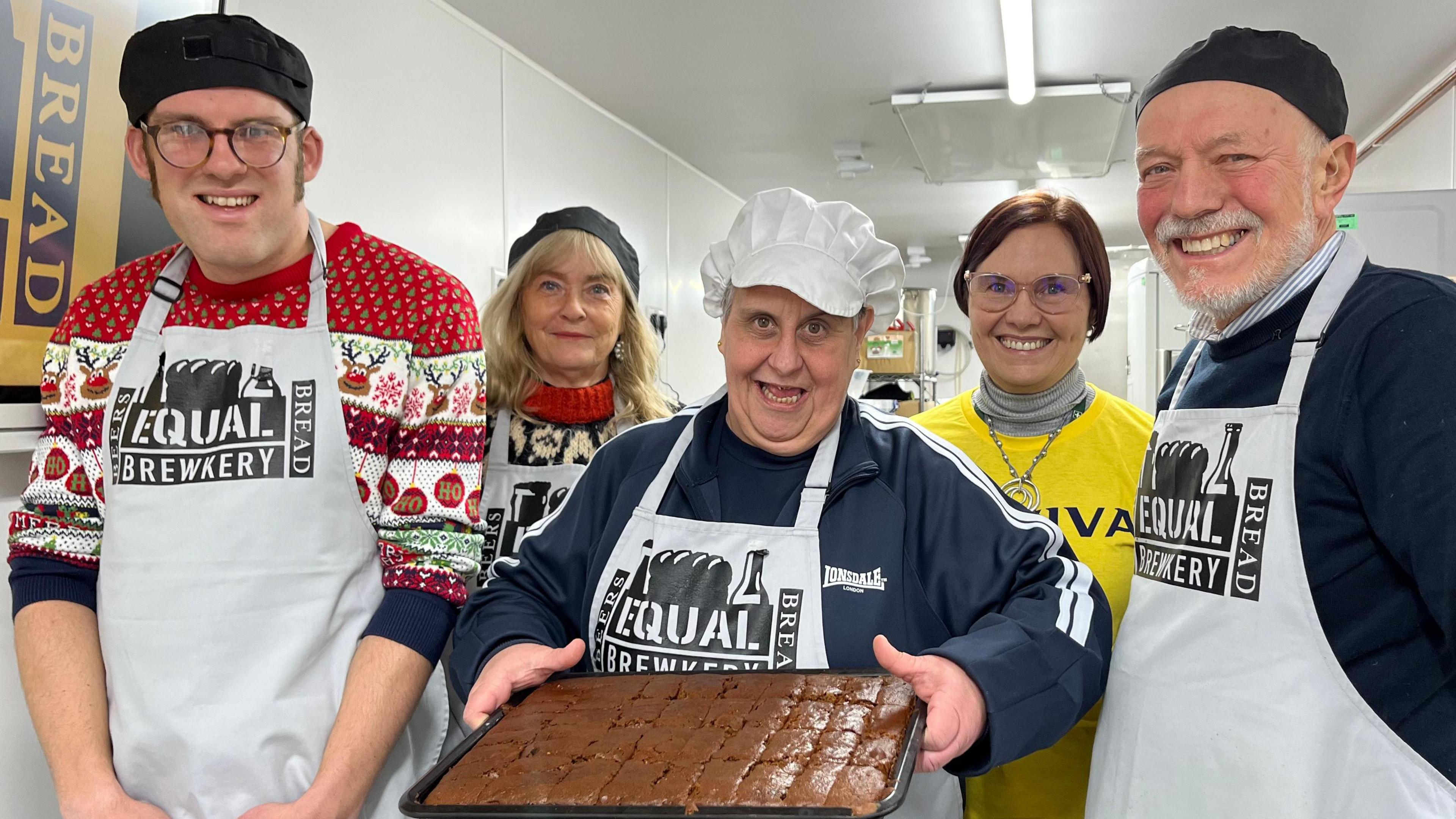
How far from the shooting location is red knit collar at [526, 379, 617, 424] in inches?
89.1

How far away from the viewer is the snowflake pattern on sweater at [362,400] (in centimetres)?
154

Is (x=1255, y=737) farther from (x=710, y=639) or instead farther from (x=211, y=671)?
(x=211, y=671)

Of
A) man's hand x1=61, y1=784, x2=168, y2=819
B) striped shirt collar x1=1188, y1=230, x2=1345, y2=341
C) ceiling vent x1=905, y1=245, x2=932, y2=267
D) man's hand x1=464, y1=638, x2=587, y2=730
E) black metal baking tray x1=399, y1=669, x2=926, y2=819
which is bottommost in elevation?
man's hand x1=61, y1=784, x2=168, y2=819

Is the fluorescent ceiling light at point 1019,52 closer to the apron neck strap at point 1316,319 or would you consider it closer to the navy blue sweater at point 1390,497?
the apron neck strap at point 1316,319

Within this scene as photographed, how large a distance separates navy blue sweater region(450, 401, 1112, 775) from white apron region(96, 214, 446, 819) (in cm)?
24

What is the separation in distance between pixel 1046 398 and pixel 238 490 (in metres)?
1.48

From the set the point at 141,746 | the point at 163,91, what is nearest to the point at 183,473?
the point at 141,746

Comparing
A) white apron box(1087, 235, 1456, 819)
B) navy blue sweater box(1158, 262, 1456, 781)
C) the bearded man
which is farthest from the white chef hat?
navy blue sweater box(1158, 262, 1456, 781)

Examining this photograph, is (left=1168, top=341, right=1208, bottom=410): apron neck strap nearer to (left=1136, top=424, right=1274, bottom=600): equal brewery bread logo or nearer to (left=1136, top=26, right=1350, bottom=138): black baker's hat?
(left=1136, top=424, right=1274, bottom=600): equal brewery bread logo

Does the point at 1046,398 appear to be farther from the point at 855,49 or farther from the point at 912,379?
the point at 912,379

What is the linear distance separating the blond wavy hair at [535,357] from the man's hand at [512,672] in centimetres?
95

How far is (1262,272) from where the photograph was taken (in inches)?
52.5

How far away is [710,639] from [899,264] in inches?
25.9

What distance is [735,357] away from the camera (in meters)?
1.58
